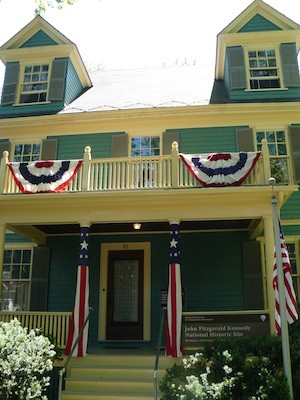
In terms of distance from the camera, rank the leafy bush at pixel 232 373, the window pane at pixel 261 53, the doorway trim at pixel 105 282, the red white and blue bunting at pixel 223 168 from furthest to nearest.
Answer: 1. the window pane at pixel 261 53
2. the doorway trim at pixel 105 282
3. the red white and blue bunting at pixel 223 168
4. the leafy bush at pixel 232 373

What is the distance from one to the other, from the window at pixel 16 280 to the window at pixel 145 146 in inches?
167

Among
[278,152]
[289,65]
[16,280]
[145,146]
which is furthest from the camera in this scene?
[289,65]

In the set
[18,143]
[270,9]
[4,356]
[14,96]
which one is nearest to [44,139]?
[18,143]

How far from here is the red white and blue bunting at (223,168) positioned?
9133 mm

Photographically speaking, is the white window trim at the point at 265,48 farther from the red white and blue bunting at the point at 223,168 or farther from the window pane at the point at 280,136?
the red white and blue bunting at the point at 223,168

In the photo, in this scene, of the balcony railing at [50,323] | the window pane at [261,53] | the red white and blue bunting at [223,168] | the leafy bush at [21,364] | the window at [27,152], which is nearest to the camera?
the leafy bush at [21,364]

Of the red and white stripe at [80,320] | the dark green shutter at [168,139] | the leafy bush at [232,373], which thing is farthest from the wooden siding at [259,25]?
the leafy bush at [232,373]

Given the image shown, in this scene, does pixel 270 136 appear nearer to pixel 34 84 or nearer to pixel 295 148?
pixel 295 148

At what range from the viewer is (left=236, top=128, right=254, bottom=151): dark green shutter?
1170 cm

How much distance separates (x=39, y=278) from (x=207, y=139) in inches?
245

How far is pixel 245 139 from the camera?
11805mm

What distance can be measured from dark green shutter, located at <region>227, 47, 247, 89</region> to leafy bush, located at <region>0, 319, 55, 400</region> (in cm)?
920

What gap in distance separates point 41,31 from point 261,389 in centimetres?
1283

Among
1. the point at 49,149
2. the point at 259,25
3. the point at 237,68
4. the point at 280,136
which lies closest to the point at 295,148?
the point at 280,136
